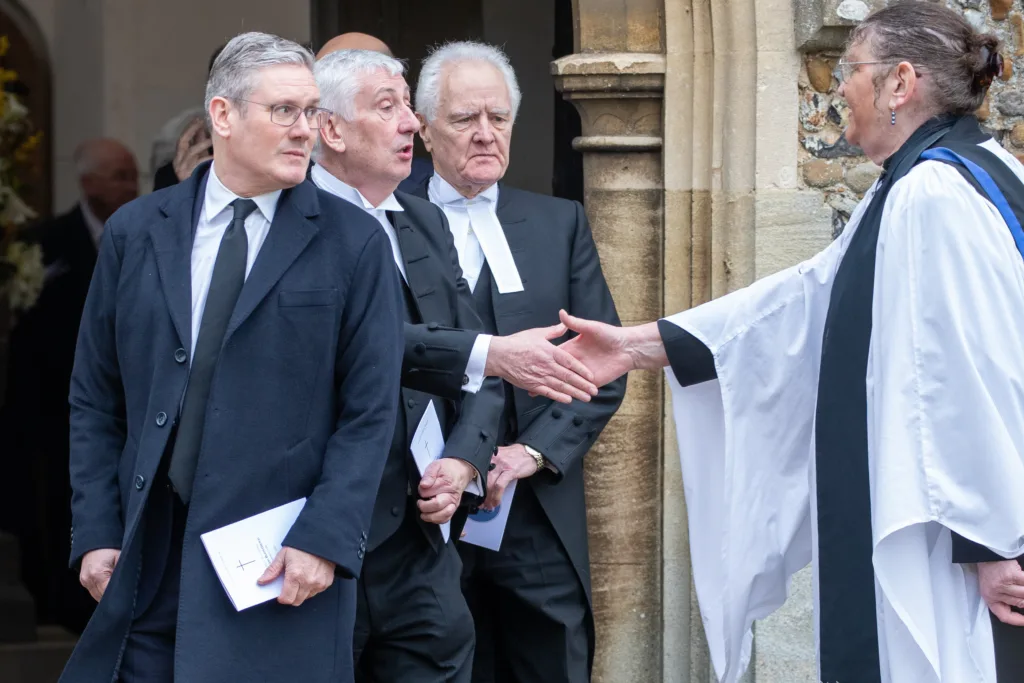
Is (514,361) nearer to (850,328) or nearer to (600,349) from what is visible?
(600,349)

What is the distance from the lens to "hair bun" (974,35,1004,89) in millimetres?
3119

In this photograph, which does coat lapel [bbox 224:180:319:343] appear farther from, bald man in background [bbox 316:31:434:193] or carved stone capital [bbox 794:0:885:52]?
carved stone capital [bbox 794:0:885:52]

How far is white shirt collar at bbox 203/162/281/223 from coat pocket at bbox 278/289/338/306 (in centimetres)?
16

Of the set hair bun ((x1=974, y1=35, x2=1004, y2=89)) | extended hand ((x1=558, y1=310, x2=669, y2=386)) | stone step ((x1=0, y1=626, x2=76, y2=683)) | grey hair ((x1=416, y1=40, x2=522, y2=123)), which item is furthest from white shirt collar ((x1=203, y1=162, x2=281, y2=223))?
stone step ((x1=0, y1=626, x2=76, y2=683))

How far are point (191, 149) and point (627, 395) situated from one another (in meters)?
1.36

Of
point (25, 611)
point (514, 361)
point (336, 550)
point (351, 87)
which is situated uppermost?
point (351, 87)

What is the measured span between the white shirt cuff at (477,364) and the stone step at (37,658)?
2534 millimetres

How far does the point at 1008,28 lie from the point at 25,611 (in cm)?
368

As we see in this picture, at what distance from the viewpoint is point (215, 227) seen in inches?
112

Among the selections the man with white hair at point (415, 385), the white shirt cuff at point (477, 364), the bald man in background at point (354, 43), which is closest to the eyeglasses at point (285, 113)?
the man with white hair at point (415, 385)

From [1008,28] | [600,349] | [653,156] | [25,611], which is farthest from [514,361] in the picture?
[25,611]

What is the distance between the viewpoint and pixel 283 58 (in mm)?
2863

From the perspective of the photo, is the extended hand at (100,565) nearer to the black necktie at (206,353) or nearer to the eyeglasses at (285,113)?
the black necktie at (206,353)

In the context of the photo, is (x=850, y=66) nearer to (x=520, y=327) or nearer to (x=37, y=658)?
(x=520, y=327)
